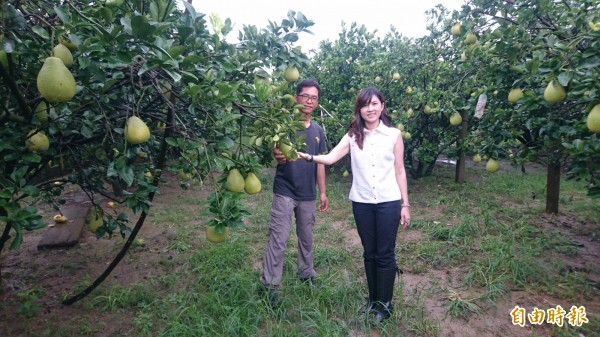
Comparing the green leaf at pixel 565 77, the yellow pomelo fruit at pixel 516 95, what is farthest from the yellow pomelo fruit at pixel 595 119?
the yellow pomelo fruit at pixel 516 95

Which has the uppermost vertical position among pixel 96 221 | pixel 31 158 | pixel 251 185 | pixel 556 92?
pixel 556 92

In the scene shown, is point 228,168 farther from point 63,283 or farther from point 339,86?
point 339,86

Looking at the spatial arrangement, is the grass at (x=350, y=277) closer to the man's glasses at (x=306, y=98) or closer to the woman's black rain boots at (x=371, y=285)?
the woman's black rain boots at (x=371, y=285)

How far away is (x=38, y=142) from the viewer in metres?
1.62

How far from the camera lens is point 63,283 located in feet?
9.52

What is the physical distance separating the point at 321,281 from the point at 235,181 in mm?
1499

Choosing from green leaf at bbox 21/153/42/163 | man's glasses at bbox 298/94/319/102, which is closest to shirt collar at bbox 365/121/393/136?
man's glasses at bbox 298/94/319/102

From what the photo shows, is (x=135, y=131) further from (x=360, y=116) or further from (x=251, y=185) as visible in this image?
(x=360, y=116)

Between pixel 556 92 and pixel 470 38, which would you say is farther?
pixel 470 38

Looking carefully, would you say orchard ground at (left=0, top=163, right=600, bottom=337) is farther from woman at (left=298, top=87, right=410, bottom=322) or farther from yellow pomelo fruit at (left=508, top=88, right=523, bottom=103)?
yellow pomelo fruit at (left=508, top=88, right=523, bottom=103)

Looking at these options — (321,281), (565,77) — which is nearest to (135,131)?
(321,281)

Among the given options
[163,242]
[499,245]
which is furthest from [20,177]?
[499,245]

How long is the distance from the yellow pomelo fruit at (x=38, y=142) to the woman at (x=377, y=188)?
48.4 inches

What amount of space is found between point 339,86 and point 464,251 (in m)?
3.85
